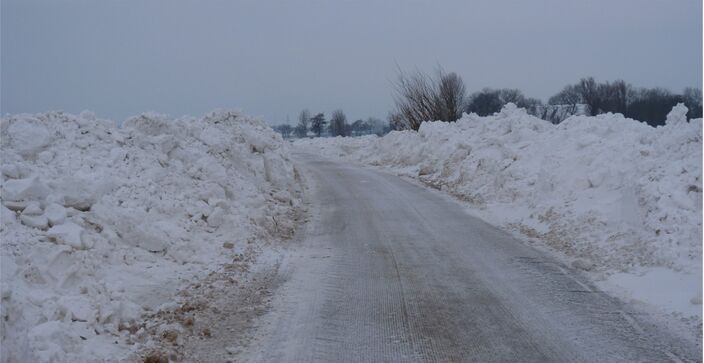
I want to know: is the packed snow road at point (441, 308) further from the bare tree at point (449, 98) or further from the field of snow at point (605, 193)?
the bare tree at point (449, 98)

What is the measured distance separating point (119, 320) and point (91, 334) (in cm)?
48

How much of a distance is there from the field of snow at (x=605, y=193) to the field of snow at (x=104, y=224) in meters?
5.09

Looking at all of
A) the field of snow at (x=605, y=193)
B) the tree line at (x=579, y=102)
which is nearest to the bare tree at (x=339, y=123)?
the tree line at (x=579, y=102)

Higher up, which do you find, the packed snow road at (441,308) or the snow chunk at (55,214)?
the snow chunk at (55,214)

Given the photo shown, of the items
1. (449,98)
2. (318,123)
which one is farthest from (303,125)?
(449,98)

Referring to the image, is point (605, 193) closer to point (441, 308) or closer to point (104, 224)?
point (441, 308)

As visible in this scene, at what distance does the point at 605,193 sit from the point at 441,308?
5788mm

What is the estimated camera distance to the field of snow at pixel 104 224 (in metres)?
5.37

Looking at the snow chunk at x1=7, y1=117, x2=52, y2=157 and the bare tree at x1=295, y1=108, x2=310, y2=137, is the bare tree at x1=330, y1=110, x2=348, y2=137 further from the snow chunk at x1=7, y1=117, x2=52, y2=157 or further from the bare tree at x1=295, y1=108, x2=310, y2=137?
the snow chunk at x1=7, y1=117, x2=52, y2=157

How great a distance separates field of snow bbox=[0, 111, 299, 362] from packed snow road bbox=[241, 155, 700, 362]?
1.29m

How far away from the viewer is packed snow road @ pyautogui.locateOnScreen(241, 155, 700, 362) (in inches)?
217

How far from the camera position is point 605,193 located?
11078 millimetres

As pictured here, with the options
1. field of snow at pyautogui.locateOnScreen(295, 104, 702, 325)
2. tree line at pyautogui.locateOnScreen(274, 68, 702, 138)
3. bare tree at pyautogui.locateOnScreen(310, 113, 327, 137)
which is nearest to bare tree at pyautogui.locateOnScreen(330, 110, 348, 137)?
bare tree at pyautogui.locateOnScreen(310, 113, 327, 137)

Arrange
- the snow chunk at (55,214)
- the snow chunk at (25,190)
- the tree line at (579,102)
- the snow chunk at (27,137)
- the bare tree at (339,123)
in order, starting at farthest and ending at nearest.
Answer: the bare tree at (339,123), the tree line at (579,102), the snow chunk at (27,137), the snow chunk at (25,190), the snow chunk at (55,214)
